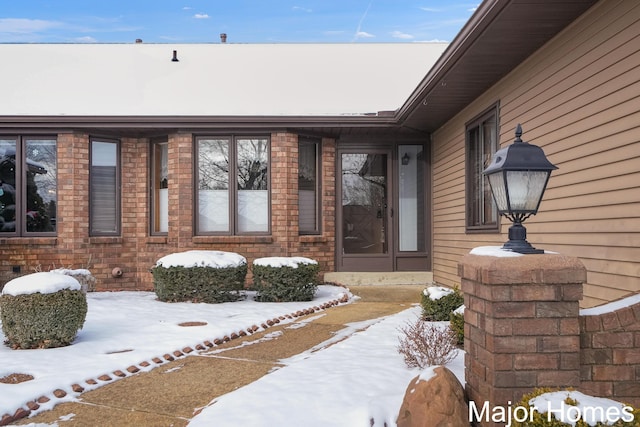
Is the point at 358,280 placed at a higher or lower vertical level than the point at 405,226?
lower

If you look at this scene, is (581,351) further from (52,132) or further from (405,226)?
(52,132)

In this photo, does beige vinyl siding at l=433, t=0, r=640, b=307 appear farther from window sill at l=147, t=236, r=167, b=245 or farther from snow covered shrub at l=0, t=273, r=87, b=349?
window sill at l=147, t=236, r=167, b=245

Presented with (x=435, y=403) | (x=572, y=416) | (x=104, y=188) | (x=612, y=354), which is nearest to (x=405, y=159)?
(x=104, y=188)

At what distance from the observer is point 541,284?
2.93 metres

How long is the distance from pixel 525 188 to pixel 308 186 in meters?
7.54

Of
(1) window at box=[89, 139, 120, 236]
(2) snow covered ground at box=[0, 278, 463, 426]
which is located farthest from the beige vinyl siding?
(1) window at box=[89, 139, 120, 236]

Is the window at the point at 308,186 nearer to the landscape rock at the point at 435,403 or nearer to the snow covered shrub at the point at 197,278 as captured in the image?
the snow covered shrub at the point at 197,278

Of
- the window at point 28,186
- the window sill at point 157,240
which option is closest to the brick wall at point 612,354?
the window sill at point 157,240

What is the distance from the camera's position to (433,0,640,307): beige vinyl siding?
171 inches

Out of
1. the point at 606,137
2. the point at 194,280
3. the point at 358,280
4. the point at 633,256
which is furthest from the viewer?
the point at 358,280

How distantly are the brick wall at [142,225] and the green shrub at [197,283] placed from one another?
1762 millimetres

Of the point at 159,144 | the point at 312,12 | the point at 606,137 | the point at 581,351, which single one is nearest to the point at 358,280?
the point at 159,144

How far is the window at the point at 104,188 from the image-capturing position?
10.3 metres

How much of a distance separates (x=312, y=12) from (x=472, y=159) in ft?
48.5
